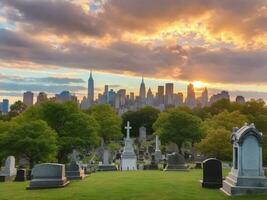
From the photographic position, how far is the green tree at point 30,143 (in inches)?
1735

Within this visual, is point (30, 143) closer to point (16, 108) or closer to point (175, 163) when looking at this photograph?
point (175, 163)

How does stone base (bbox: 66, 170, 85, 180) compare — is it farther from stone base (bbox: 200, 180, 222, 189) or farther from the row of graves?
stone base (bbox: 200, 180, 222, 189)

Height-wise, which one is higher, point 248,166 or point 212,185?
point 248,166

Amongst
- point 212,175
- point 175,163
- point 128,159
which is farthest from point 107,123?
point 212,175

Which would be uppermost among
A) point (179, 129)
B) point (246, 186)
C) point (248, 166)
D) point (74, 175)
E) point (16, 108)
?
point (16, 108)

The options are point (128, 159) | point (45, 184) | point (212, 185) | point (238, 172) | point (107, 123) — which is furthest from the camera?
point (107, 123)

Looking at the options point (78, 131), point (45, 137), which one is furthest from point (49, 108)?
point (45, 137)

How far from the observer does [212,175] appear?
2084 centimetres

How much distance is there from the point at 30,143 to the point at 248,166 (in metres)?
30.1

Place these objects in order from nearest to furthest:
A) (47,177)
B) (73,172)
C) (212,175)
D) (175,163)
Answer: (212,175)
(47,177)
(73,172)
(175,163)

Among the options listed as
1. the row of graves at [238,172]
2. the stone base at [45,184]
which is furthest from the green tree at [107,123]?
the stone base at [45,184]

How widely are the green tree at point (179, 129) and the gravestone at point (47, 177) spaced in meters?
46.9

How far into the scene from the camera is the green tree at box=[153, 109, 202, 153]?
2680 inches

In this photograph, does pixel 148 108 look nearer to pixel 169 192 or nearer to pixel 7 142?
pixel 7 142
